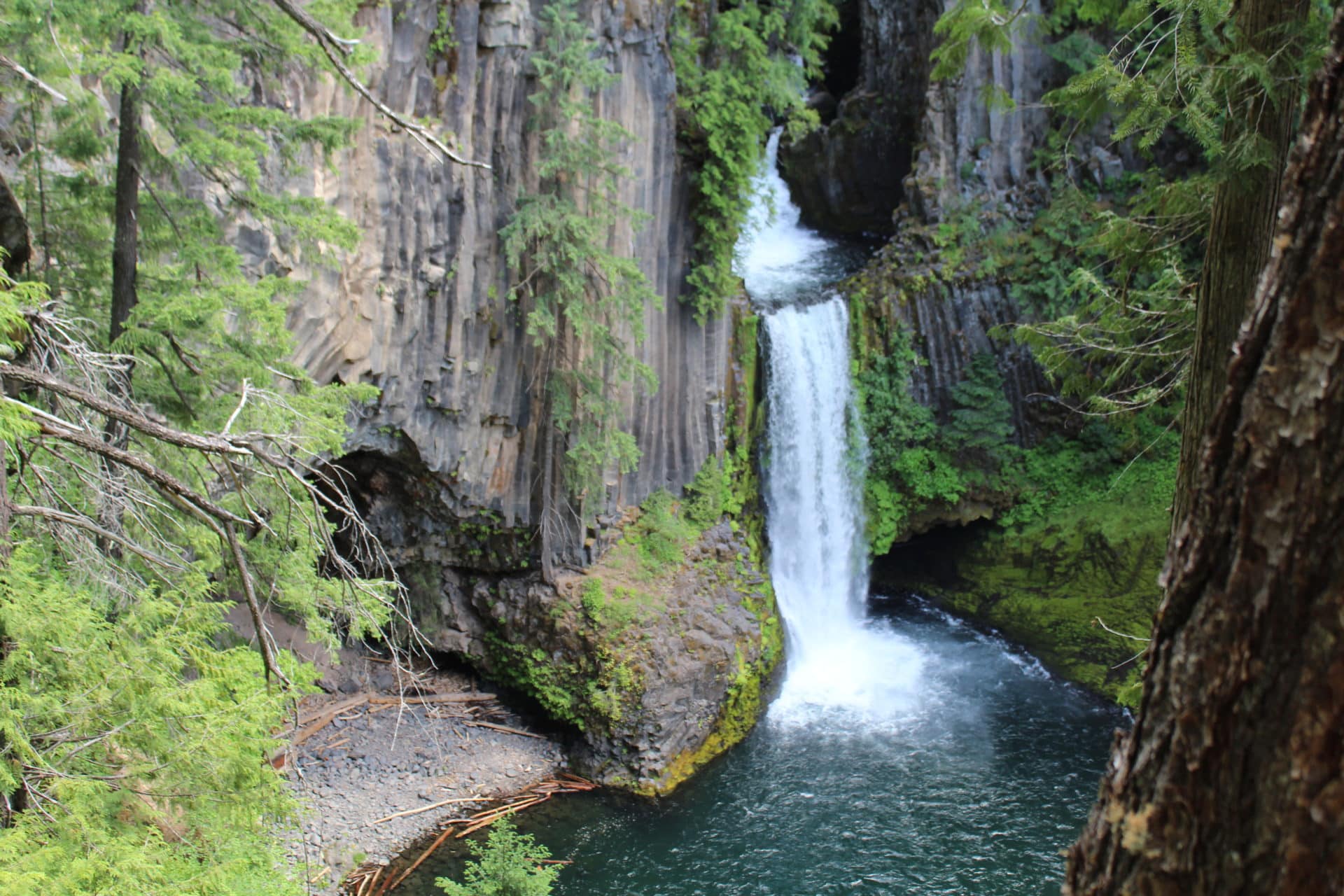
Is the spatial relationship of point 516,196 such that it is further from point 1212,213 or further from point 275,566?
point 1212,213

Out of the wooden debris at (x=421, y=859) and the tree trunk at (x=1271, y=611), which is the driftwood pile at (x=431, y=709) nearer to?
the wooden debris at (x=421, y=859)

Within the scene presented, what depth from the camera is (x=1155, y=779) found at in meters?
1.56

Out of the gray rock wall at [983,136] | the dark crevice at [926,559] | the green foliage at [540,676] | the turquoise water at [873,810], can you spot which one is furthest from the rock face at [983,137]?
the green foliage at [540,676]

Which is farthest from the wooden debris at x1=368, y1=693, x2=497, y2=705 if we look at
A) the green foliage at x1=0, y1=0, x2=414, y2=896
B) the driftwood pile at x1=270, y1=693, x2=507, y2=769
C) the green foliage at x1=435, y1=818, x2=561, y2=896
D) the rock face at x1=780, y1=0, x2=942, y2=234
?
the rock face at x1=780, y1=0, x2=942, y2=234

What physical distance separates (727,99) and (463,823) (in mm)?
10991

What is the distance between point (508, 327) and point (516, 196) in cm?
181

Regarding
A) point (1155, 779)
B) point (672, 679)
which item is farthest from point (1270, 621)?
point (672, 679)

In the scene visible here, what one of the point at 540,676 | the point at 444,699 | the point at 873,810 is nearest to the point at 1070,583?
the point at 873,810

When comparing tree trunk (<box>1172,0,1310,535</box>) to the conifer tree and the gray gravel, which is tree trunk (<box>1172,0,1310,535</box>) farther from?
the gray gravel

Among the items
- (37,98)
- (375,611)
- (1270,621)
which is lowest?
(375,611)

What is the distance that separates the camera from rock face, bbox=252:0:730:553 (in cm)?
1038

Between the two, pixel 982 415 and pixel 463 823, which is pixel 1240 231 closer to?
pixel 463 823

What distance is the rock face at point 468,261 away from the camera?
10383mm

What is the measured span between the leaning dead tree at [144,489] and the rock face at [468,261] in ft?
11.0
